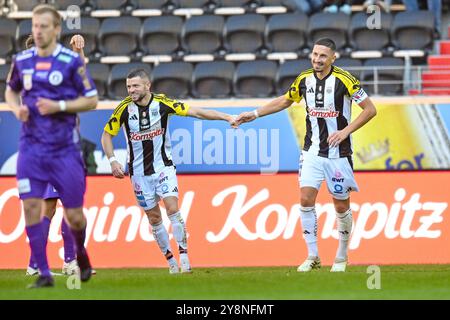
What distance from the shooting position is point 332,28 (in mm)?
22156

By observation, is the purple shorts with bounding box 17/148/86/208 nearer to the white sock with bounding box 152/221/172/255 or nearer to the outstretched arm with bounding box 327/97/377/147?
the white sock with bounding box 152/221/172/255

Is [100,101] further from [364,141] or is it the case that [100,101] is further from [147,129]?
[147,129]

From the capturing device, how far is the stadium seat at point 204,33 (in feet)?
74.0

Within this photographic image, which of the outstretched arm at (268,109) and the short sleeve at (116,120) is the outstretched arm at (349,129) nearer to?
the outstretched arm at (268,109)

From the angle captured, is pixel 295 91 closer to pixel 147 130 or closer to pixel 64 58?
pixel 147 130

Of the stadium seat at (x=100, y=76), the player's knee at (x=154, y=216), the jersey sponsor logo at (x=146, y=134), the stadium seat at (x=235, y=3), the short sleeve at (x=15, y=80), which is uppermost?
the stadium seat at (x=235, y=3)

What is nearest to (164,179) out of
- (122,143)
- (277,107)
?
(277,107)

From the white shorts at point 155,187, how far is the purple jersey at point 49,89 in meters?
3.51

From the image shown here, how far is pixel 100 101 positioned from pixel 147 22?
2714 mm

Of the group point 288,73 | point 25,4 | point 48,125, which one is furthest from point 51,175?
point 25,4

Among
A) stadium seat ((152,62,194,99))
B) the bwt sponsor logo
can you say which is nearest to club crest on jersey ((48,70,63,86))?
the bwt sponsor logo

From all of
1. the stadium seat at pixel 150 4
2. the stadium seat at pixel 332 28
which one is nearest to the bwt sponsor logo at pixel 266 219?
the stadium seat at pixel 332 28

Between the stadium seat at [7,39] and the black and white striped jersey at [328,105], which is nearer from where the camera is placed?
the black and white striped jersey at [328,105]

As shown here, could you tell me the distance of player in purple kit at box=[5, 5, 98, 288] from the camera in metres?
11.0
